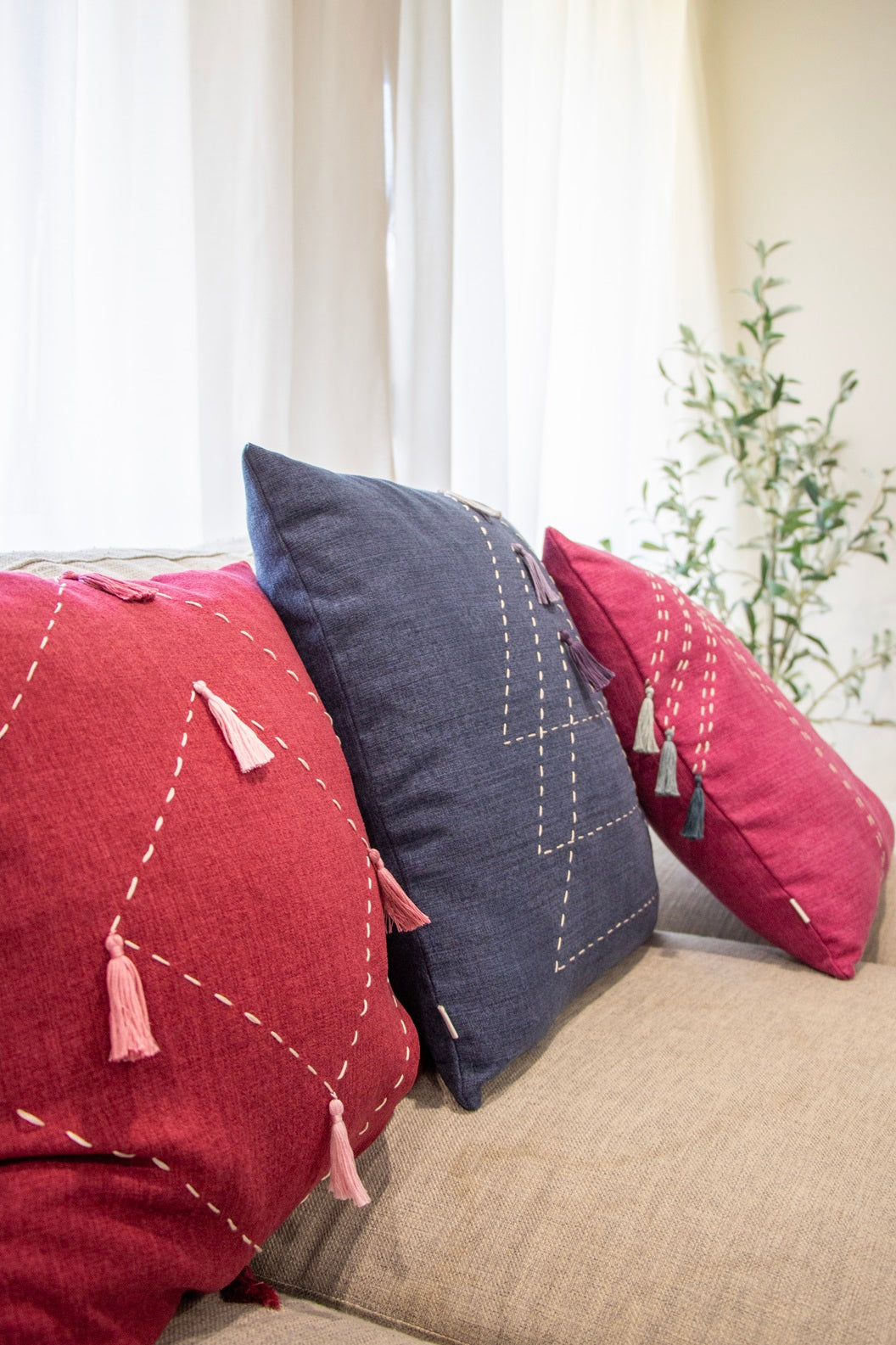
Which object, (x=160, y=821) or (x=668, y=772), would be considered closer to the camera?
(x=160, y=821)

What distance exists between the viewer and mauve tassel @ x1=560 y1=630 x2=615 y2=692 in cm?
93

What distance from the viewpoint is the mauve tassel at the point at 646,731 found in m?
0.98

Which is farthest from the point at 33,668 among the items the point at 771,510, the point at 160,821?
the point at 771,510

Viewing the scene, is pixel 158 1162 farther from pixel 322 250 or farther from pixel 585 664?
pixel 322 250

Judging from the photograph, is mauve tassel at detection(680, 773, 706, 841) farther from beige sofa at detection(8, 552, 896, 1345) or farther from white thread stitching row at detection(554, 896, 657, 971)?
beige sofa at detection(8, 552, 896, 1345)

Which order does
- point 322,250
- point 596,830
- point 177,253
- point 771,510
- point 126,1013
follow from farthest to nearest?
point 771,510, point 322,250, point 177,253, point 596,830, point 126,1013

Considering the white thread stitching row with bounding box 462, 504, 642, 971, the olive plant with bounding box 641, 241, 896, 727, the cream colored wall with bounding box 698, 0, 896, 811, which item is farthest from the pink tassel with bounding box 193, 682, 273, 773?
the cream colored wall with bounding box 698, 0, 896, 811

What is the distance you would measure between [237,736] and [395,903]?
0.57 feet

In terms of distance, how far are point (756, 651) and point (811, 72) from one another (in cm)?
161

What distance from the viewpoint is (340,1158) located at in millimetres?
581

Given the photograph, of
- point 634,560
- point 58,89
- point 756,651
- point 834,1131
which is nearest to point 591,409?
point 634,560

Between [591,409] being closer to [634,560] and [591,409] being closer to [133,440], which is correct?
[634,560]

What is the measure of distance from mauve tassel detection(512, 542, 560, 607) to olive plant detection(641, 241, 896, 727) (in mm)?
1568

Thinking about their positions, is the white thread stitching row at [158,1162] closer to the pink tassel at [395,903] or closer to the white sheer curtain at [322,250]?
the pink tassel at [395,903]
